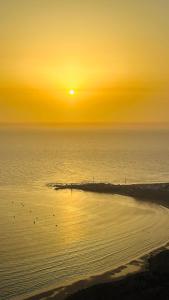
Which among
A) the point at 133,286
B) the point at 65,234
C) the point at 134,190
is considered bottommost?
the point at 133,286

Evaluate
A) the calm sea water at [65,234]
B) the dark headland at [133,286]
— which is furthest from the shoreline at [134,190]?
the dark headland at [133,286]

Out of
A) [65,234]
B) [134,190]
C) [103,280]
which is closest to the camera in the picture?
[103,280]

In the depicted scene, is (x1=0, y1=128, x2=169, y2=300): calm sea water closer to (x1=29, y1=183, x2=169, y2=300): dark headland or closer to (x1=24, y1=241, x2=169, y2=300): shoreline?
(x1=24, y1=241, x2=169, y2=300): shoreline

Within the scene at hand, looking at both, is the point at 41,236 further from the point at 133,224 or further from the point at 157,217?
the point at 157,217

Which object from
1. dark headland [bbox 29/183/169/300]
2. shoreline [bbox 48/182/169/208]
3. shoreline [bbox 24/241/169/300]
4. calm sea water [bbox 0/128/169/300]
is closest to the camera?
dark headland [bbox 29/183/169/300]

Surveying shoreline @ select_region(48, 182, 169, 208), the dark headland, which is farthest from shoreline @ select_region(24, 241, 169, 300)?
shoreline @ select_region(48, 182, 169, 208)

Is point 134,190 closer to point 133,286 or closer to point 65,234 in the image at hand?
point 65,234

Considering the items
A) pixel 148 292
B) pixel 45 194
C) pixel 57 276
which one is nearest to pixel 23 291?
pixel 57 276

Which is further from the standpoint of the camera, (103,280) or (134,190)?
(134,190)

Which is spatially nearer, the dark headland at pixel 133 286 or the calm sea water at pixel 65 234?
the dark headland at pixel 133 286

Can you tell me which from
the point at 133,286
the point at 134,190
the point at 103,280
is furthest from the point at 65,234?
the point at 134,190

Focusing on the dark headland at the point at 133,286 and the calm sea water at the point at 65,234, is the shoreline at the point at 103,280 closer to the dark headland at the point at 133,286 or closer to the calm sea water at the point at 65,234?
the dark headland at the point at 133,286
